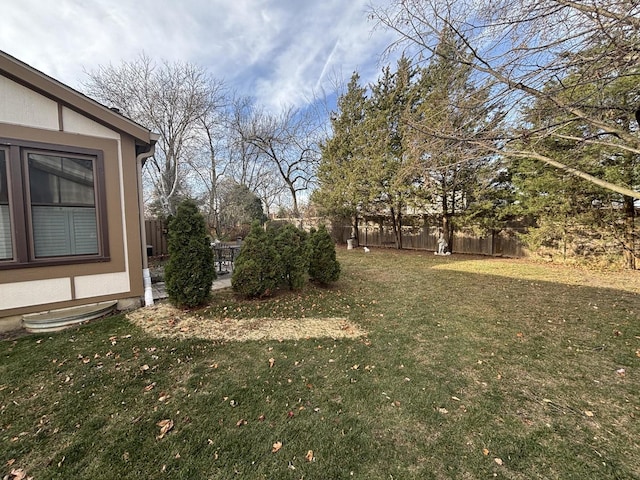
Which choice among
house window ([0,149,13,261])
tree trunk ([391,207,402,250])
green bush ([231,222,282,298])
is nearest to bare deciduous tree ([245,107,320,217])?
tree trunk ([391,207,402,250])

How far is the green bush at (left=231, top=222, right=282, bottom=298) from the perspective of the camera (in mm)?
4926

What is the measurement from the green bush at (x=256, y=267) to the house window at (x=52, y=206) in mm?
2177

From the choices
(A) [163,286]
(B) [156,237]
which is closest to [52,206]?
(A) [163,286]

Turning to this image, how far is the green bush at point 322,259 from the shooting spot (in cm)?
605

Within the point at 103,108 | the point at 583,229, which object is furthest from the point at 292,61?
the point at 583,229

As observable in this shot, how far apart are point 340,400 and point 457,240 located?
437 inches

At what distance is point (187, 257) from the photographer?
4418mm

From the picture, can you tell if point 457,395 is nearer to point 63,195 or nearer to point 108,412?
point 108,412

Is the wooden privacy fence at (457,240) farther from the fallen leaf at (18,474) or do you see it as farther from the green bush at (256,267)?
the fallen leaf at (18,474)

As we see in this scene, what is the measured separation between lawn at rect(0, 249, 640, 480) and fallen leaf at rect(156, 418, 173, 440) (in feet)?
0.04

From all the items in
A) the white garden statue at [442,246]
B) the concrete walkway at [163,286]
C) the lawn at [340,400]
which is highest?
the white garden statue at [442,246]

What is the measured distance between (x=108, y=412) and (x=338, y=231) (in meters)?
15.1

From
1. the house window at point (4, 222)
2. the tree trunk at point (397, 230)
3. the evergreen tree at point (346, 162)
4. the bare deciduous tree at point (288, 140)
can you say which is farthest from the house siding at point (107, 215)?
the bare deciduous tree at point (288, 140)

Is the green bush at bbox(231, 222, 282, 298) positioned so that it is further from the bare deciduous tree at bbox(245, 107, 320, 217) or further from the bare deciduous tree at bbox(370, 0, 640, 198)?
the bare deciduous tree at bbox(245, 107, 320, 217)
